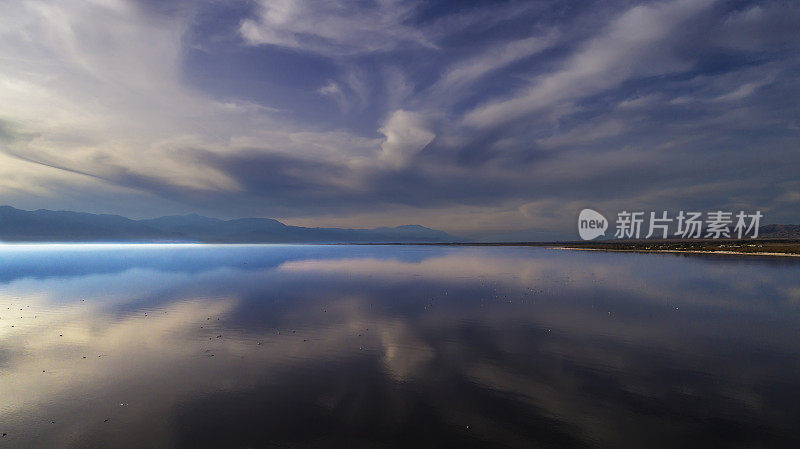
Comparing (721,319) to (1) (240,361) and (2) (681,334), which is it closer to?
(2) (681,334)

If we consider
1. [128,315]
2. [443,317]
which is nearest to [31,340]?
[128,315]

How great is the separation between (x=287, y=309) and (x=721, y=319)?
38.9 m

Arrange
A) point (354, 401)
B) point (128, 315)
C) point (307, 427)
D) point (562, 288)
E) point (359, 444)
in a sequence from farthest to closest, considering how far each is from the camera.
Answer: point (562, 288)
point (128, 315)
point (354, 401)
point (307, 427)
point (359, 444)

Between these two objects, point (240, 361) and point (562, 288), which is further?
point (562, 288)

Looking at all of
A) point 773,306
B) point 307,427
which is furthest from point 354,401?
point 773,306

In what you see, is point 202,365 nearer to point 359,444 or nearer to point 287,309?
point 359,444

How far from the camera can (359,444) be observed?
35.4 ft

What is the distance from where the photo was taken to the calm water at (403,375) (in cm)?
1152

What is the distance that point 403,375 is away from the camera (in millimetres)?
16438

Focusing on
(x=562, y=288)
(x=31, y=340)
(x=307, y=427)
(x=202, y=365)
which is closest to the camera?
(x=307, y=427)

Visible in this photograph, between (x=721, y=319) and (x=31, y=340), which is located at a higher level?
(x=721, y=319)

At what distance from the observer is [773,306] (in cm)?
3228

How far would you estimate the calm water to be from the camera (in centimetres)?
1152

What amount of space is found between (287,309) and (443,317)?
50.8 ft
